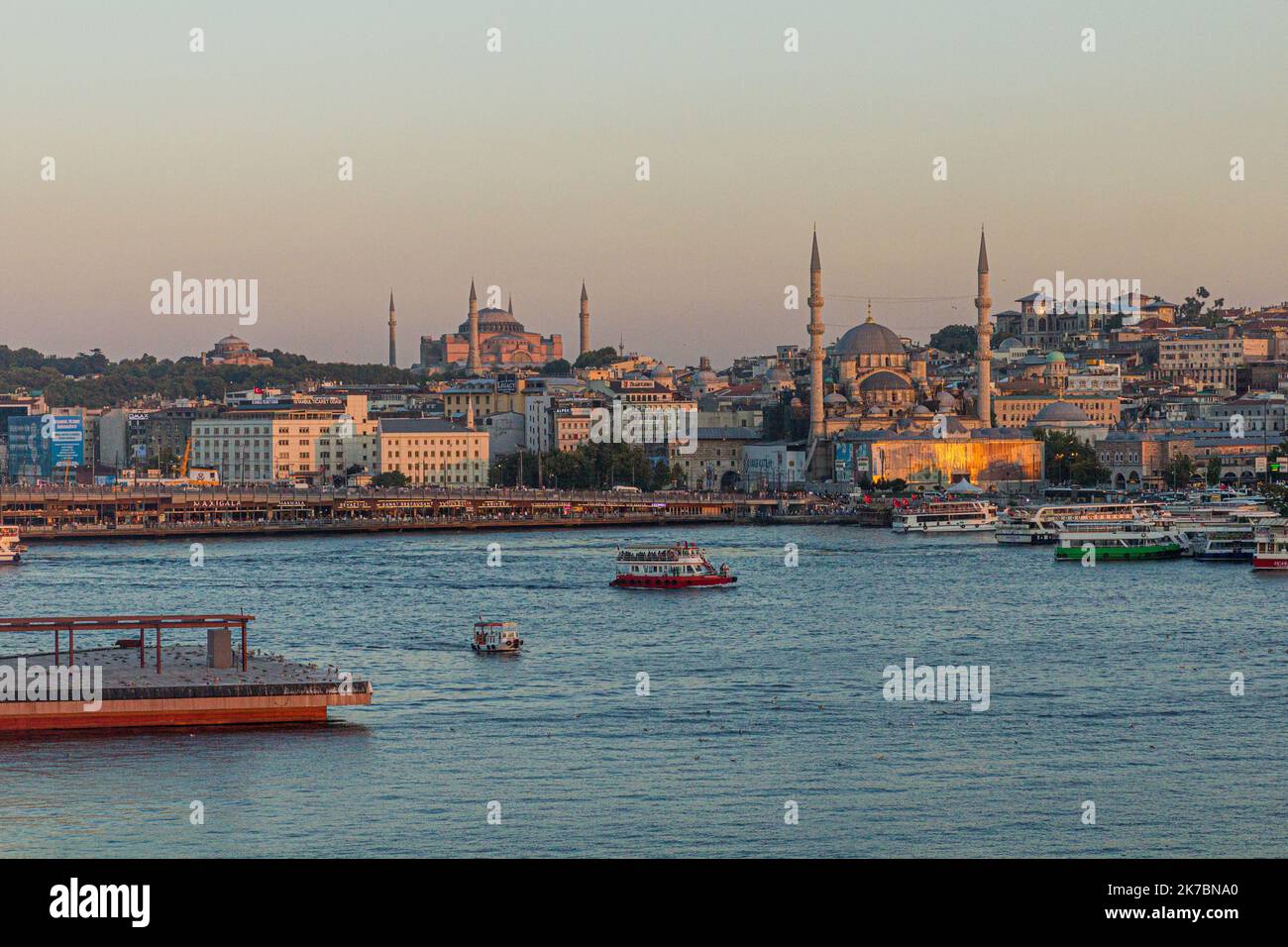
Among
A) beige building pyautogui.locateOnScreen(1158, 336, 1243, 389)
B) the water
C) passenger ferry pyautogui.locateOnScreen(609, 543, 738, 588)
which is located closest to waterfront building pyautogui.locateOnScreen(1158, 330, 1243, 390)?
beige building pyautogui.locateOnScreen(1158, 336, 1243, 389)

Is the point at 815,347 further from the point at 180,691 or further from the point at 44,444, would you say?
the point at 180,691

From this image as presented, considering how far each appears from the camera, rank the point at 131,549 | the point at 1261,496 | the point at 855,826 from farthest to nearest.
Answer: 1. the point at 1261,496
2. the point at 131,549
3. the point at 855,826

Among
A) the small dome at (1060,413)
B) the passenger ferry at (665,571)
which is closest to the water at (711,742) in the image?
the passenger ferry at (665,571)

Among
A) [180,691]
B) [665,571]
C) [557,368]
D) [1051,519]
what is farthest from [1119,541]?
[557,368]
